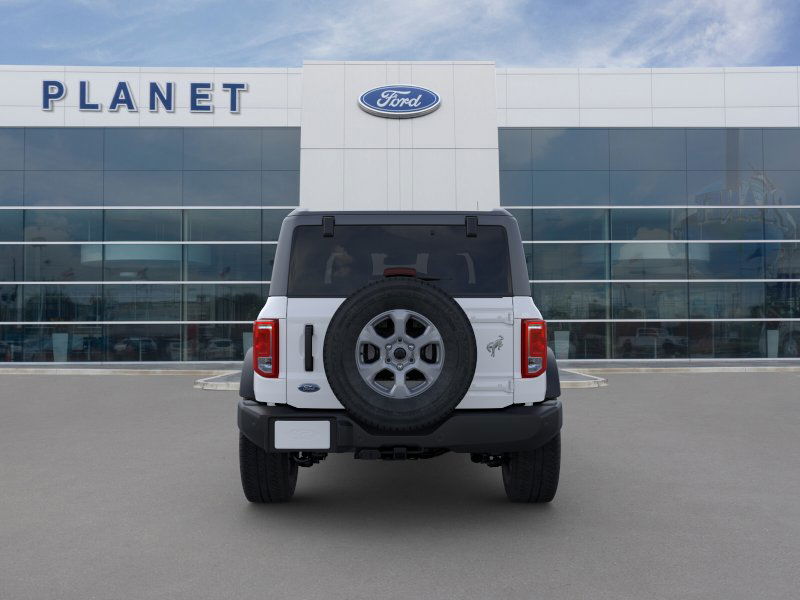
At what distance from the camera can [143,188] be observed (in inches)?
887

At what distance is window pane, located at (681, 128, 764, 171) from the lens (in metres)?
22.8

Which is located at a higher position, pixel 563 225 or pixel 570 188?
pixel 570 188

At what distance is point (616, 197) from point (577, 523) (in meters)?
19.6

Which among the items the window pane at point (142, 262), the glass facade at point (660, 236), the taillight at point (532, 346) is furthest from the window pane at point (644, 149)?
the taillight at point (532, 346)

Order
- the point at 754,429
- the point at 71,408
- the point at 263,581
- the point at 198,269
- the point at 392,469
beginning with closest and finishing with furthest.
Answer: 1. the point at 263,581
2. the point at 392,469
3. the point at 754,429
4. the point at 71,408
5. the point at 198,269

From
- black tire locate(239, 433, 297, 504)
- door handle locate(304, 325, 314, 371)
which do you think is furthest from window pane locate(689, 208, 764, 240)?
door handle locate(304, 325, 314, 371)

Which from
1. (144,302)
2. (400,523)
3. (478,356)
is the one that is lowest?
(400,523)

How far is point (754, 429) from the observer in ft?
29.5

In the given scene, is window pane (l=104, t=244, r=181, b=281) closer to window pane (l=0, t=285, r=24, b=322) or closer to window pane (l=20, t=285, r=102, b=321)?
window pane (l=20, t=285, r=102, b=321)

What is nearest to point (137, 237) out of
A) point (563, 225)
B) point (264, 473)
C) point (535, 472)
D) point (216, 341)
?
point (216, 341)

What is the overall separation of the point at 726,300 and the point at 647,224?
3569 millimetres

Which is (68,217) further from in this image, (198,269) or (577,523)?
(577,523)

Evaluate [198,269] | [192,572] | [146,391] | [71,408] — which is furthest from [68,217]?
[192,572]

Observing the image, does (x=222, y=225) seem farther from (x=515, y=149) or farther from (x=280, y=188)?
(x=515, y=149)
